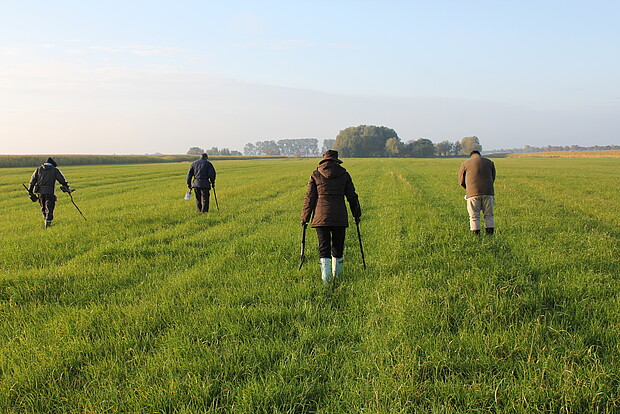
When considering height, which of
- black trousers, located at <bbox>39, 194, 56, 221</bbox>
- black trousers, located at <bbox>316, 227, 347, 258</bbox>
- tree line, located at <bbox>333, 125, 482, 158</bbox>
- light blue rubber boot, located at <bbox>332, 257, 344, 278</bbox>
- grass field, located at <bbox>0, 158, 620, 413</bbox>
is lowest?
grass field, located at <bbox>0, 158, 620, 413</bbox>

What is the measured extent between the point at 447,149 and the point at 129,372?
7402 inches

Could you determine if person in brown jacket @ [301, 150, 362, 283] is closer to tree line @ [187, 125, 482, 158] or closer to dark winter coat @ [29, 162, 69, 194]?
dark winter coat @ [29, 162, 69, 194]

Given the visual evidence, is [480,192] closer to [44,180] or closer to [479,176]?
[479,176]

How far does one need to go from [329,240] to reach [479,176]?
5314 millimetres

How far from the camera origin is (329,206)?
19.2 feet

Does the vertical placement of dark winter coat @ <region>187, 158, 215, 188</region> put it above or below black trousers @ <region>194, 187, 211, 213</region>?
above

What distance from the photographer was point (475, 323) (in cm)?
419

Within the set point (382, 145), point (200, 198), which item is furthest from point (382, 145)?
point (200, 198)

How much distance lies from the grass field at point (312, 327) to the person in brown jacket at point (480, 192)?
81 centimetres

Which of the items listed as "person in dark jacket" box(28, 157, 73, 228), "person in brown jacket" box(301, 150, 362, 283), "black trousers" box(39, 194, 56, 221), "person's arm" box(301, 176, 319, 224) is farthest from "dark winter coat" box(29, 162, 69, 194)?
"person in brown jacket" box(301, 150, 362, 283)

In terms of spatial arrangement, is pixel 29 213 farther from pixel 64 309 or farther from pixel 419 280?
pixel 419 280

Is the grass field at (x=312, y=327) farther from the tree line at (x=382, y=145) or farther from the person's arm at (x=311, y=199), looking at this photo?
the tree line at (x=382, y=145)

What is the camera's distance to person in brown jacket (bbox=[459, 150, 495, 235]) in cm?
899

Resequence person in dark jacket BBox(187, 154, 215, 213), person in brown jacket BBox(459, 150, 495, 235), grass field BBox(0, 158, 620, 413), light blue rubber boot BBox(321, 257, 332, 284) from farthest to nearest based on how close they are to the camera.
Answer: person in dark jacket BBox(187, 154, 215, 213), person in brown jacket BBox(459, 150, 495, 235), light blue rubber boot BBox(321, 257, 332, 284), grass field BBox(0, 158, 620, 413)
